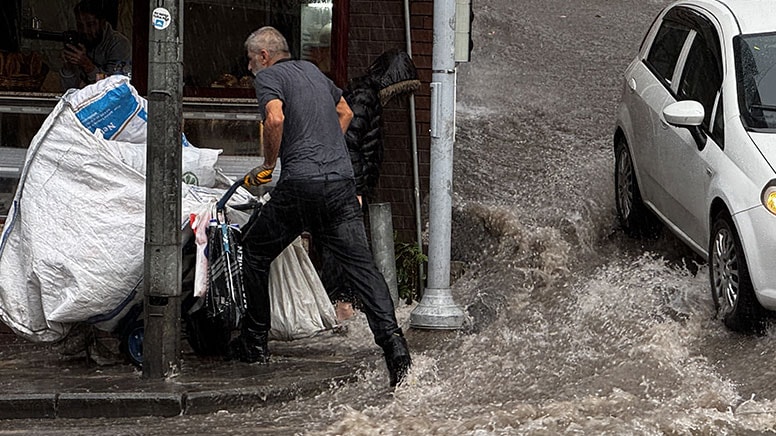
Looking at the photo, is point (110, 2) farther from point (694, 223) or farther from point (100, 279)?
point (694, 223)

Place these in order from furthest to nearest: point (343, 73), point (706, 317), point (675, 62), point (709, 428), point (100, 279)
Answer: point (343, 73) → point (675, 62) → point (706, 317) → point (100, 279) → point (709, 428)

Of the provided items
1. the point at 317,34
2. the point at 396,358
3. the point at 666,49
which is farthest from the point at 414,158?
the point at 396,358

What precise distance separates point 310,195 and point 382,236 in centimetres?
200

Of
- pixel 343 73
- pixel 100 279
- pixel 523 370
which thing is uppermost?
pixel 343 73

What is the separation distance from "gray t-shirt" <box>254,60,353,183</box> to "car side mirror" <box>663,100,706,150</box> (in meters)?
2.08

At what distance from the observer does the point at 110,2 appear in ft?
35.3

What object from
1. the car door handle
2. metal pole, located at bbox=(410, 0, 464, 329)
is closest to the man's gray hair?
metal pole, located at bbox=(410, 0, 464, 329)

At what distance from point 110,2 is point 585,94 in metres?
5.83

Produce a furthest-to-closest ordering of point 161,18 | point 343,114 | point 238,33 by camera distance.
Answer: point 238,33 → point 343,114 → point 161,18

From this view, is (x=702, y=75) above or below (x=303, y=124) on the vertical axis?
above

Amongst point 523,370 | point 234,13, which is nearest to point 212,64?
point 234,13

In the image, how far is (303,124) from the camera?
760cm

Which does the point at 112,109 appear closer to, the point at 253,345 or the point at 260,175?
the point at 260,175

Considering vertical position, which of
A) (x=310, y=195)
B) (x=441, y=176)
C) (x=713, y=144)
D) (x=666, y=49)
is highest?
(x=666, y=49)
